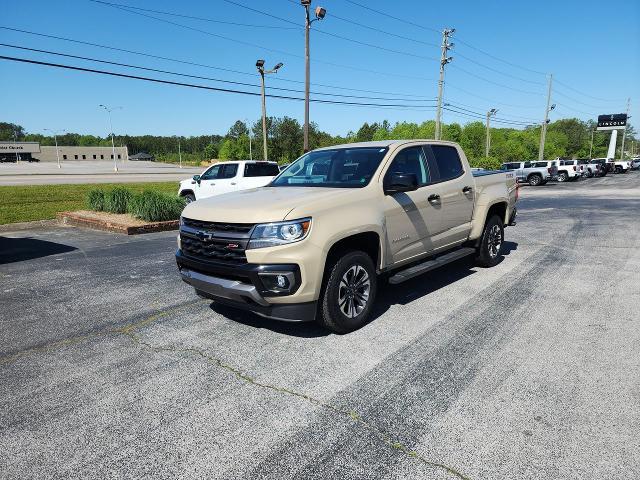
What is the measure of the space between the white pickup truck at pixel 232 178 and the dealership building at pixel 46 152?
12164cm

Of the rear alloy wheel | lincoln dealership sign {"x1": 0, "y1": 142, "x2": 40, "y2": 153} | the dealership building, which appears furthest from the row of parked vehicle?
lincoln dealership sign {"x1": 0, "y1": 142, "x2": 40, "y2": 153}

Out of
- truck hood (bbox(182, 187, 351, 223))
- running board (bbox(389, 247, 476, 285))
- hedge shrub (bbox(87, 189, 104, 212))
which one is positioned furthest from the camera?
hedge shrub (bbox(87, 189, 104, 212))

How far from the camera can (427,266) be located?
16.5 feet

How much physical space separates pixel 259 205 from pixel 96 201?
1087cm

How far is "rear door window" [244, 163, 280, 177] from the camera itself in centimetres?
1373

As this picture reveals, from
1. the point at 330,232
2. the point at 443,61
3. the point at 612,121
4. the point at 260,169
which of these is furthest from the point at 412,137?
the point at 330,232

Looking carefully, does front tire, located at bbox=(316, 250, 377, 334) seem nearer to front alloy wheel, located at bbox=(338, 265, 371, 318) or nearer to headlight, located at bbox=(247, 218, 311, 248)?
front alloy wheel, located at bbox=(338, 265, 371, 318)

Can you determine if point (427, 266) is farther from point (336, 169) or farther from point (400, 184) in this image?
point (336, 169)

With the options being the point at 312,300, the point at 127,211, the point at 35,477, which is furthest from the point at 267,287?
the point at 127,211

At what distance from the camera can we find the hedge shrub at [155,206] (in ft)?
36.2

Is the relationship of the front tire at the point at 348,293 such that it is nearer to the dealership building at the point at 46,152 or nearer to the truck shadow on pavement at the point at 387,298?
the truck shadow on pavement at the point at 387,298

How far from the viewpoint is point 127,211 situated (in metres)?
12.3

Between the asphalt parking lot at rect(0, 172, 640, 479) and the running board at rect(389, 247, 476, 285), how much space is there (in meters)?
0.44

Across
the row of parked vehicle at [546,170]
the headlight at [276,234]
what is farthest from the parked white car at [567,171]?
the headlight at [276,234]
